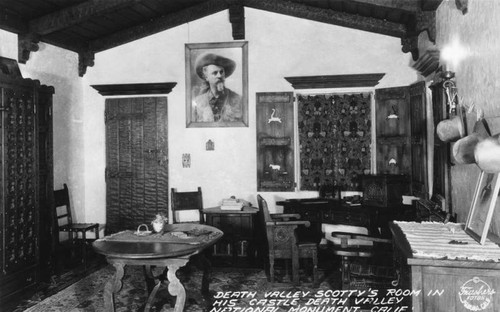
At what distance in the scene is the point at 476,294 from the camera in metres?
2.48

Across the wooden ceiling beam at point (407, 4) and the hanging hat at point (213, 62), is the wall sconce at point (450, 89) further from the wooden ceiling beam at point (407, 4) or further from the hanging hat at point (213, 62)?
the hanging hat at point (213, 62)

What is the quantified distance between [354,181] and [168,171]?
123 inches

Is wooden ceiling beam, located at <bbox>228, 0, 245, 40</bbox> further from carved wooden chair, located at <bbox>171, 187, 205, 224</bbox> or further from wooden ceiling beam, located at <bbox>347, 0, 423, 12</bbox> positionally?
carved wooden chair, located at <bbox>171, 187, 205, 224</bbox>

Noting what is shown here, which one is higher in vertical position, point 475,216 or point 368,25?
point 368,25

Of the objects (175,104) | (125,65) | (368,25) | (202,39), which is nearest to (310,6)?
(368,25)

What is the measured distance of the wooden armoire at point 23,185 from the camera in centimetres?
478

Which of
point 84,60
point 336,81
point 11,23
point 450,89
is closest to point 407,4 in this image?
point 450,89

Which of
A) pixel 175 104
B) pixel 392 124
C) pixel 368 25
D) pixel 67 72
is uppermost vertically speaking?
pixel 368 25

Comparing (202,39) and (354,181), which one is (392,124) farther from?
(202,39)

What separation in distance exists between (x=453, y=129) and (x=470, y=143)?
0.64m

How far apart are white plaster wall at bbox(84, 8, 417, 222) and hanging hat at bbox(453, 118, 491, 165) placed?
3.60 metres

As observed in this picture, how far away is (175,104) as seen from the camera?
7293 millimetres

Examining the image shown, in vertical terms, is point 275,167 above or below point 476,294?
above

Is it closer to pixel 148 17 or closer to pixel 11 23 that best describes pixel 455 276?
pixel 11 23
